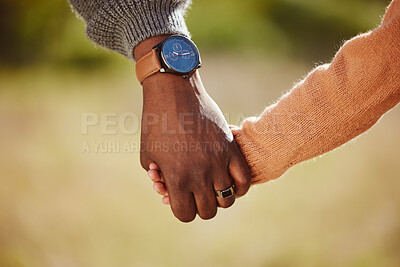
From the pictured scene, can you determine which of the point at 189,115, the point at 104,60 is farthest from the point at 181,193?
the point at 104,60

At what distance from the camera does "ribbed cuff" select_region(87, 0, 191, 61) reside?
3.22ft

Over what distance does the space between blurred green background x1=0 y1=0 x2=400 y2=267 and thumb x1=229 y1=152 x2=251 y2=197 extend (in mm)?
1158

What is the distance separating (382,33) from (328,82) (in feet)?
0.51

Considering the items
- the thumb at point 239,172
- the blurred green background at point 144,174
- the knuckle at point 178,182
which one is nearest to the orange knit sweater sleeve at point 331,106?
the thumb at point 239,172

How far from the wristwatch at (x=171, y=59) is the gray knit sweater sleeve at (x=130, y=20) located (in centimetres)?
3

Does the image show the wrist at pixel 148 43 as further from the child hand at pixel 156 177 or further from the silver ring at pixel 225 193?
the silver ring at pixel 225 193

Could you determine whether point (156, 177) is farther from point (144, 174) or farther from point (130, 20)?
point (144, 174)

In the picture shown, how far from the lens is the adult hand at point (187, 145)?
941 mm

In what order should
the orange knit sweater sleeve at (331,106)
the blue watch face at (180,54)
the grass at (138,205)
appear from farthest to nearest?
1. the grass at (138,205)
2. the blue watch face at (180,54)
3. the orange knit sweater sleeve at (331,106)

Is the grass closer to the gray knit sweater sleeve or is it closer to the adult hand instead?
the adult hand

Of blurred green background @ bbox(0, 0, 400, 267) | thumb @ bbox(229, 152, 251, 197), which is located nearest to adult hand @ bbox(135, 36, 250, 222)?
thumb @ bbox(229, 152, 251, 197)

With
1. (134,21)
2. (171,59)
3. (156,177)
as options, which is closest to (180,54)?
(171,59)

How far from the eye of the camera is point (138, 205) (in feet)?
7.44

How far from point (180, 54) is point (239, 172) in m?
0.34
